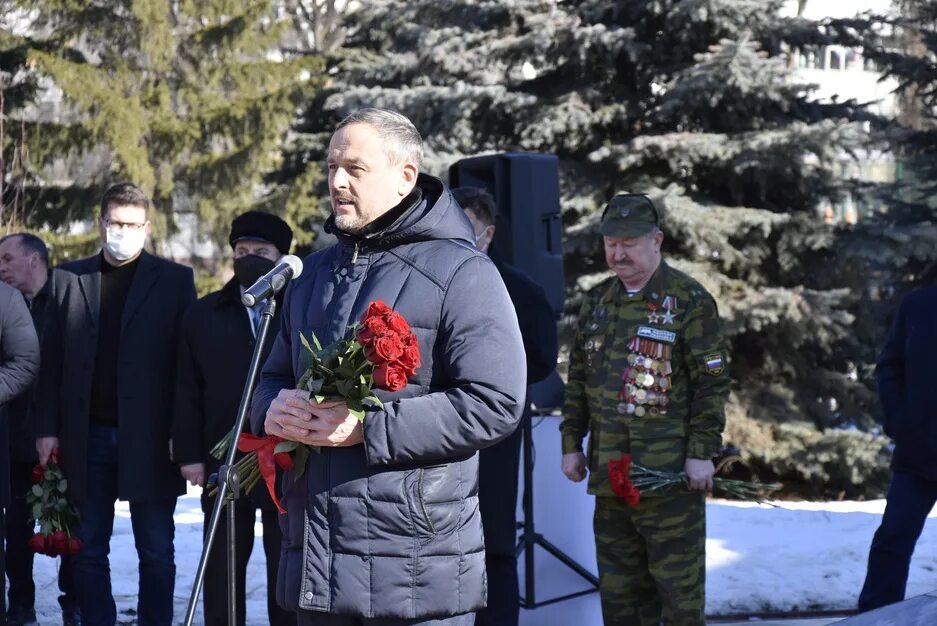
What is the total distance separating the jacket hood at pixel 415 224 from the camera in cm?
308

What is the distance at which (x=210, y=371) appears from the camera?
5.16 meters

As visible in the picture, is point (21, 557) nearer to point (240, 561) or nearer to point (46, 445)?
point (46, 445)

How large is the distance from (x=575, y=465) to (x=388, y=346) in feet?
8.24

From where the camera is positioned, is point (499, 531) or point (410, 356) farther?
point (499, 531)

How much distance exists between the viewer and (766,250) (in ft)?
46.0

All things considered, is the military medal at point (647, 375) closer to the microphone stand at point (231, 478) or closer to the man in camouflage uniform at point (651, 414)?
the man in camouflage uniform at point (651, 414)

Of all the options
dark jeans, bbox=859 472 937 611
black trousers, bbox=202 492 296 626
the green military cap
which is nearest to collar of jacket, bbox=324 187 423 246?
the green military cap

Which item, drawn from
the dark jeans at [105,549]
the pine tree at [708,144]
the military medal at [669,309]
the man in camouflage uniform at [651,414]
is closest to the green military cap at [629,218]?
the man in camouflage uniform at [651,414]

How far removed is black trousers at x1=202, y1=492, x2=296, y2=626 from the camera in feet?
16.6

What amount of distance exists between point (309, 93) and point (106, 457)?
13541 millimetres

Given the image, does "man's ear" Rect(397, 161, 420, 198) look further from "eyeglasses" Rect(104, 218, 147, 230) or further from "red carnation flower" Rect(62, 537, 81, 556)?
"red carnation flower" Rect(62, 537, 81, 556)

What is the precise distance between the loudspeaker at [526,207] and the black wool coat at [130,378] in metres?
2.34

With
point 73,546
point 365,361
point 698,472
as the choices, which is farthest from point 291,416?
point 73,546

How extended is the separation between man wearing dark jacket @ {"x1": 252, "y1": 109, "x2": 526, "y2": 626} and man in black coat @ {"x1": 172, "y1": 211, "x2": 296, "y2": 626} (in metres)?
2.02
